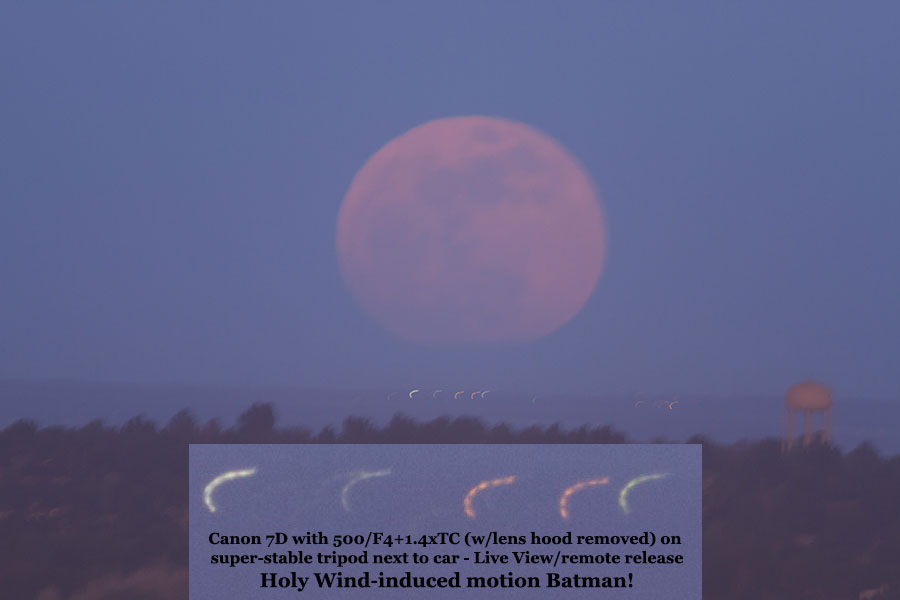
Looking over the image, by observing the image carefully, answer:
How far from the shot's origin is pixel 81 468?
15.9 metres

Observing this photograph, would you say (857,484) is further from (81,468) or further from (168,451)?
(81,468)

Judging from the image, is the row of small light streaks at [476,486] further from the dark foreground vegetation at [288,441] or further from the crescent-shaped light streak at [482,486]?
the dark foreground vegetation at [288,441]

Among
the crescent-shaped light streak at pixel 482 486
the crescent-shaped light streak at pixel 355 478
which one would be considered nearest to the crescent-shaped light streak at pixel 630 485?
the crescent-shaped light streak at pixel 482 486

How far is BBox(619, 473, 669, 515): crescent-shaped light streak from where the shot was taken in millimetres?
12000

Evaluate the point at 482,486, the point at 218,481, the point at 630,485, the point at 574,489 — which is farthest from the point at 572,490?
the point at 218,481

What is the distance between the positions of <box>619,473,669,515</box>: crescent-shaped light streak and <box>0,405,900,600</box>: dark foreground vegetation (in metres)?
0.88

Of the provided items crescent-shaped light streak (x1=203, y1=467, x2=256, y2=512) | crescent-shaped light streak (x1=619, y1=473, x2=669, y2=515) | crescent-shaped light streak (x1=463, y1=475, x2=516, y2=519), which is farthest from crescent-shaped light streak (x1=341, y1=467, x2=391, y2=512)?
crescent-shaped light streak (x1=619, y1=473, x2=669, y2=515)

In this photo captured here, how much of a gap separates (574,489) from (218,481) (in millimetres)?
4286

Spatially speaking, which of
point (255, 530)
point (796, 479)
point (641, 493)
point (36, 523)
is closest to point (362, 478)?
point (255, 530)

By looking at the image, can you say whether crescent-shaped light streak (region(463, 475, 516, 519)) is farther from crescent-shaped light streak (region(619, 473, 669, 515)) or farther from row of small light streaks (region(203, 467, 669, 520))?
crescent-shaped light streak (region(619, 473, 669, 515))

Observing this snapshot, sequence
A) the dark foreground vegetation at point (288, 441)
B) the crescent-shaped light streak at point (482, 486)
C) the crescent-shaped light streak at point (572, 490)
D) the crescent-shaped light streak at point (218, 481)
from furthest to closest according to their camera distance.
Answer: the crescent-shaped light streak at point (482, 486) < the crescent-shaped light streak at point (572, 490) < the crescent-shaped light streak at point (218, 481) < the dark foreground vegetation at point (288, 441)

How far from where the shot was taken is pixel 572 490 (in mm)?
12203

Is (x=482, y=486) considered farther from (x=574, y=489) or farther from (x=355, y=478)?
(x=355, y=478)

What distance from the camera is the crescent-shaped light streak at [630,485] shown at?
39.4ft
